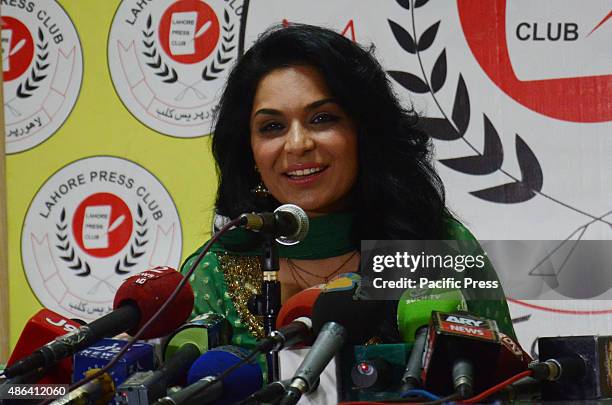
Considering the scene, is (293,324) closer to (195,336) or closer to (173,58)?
(195,336)

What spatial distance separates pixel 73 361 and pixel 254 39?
1.40m

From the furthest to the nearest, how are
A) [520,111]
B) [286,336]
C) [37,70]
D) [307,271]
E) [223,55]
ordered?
1. [37,70]
2. [223,55]
3. [520,111]
4. [307,271]
5. [286,336]

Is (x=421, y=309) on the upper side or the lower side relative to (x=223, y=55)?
lower

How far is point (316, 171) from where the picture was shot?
77.4 inches

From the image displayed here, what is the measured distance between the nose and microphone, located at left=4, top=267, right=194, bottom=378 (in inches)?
26.8

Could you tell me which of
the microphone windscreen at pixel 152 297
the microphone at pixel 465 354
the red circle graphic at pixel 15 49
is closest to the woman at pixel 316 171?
the microphone windscreen at pixel 152 297

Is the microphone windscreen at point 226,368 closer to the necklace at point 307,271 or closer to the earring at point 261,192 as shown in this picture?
the necklace at point 307,271

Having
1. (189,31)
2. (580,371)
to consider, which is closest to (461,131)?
(189,31)

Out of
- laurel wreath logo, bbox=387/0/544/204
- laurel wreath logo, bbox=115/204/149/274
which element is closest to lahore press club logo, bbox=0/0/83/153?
laurel wreath logo, bbox=115/204/149/274

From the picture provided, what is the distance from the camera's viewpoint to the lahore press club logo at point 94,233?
2.40m

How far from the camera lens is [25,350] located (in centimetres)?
120

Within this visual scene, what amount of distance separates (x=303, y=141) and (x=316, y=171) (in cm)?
8

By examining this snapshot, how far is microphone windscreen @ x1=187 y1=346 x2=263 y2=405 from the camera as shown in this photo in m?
1.11

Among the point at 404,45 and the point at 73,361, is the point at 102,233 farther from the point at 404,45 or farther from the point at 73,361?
the point at 73,361
